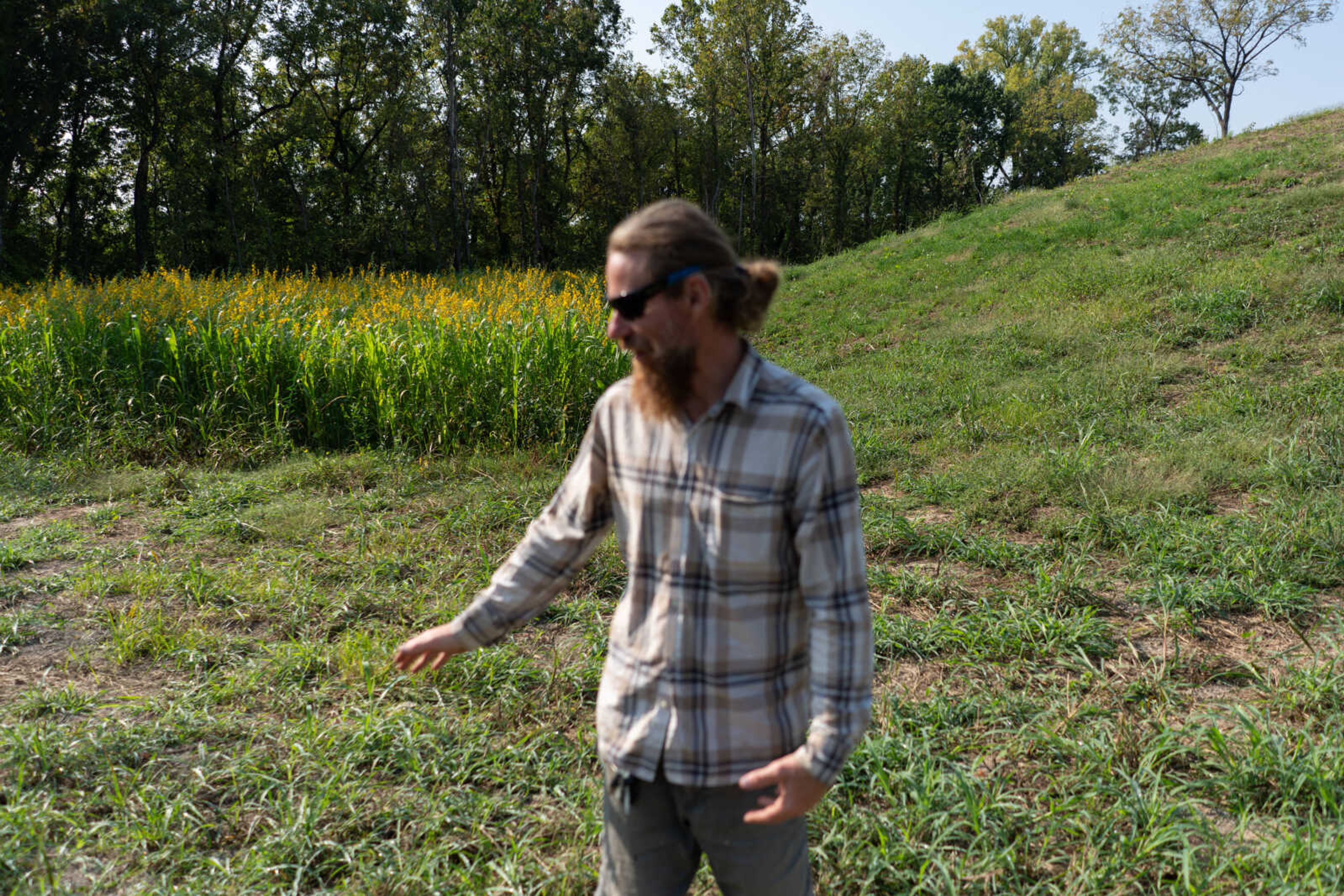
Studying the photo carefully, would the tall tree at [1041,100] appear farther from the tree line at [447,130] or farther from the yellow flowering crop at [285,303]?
the yellow flowering crop at [285,303]

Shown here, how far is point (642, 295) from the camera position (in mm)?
1357

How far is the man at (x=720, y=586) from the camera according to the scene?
1.29 m

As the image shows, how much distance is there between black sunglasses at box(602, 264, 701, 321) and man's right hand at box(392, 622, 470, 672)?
2.35 ft

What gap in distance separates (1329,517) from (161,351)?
29.2 feet

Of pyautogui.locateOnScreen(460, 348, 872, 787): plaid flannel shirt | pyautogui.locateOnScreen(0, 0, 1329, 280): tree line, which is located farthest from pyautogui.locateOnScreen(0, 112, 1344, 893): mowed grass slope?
pyautogui.locateOnScreen(0, 0, 1329, 280): tree line

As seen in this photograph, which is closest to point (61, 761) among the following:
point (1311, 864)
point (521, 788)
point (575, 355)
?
point (521, 788)

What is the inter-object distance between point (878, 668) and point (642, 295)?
262 cm

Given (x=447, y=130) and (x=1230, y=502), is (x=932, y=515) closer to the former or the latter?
(x=1230, y=502)

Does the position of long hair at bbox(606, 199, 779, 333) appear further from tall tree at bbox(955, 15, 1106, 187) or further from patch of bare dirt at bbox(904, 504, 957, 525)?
tall tree at bbox(955, 15, 1106, 187)

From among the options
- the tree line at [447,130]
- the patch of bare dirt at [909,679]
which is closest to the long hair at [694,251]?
the patch of bare dirt at [909,679]

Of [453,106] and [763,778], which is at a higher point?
[453,106]

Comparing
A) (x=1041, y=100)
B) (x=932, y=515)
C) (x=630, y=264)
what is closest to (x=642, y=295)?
(x=630, y=264)

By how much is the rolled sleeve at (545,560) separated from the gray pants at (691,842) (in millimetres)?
364

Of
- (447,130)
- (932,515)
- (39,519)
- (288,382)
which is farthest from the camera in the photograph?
(447,130)
